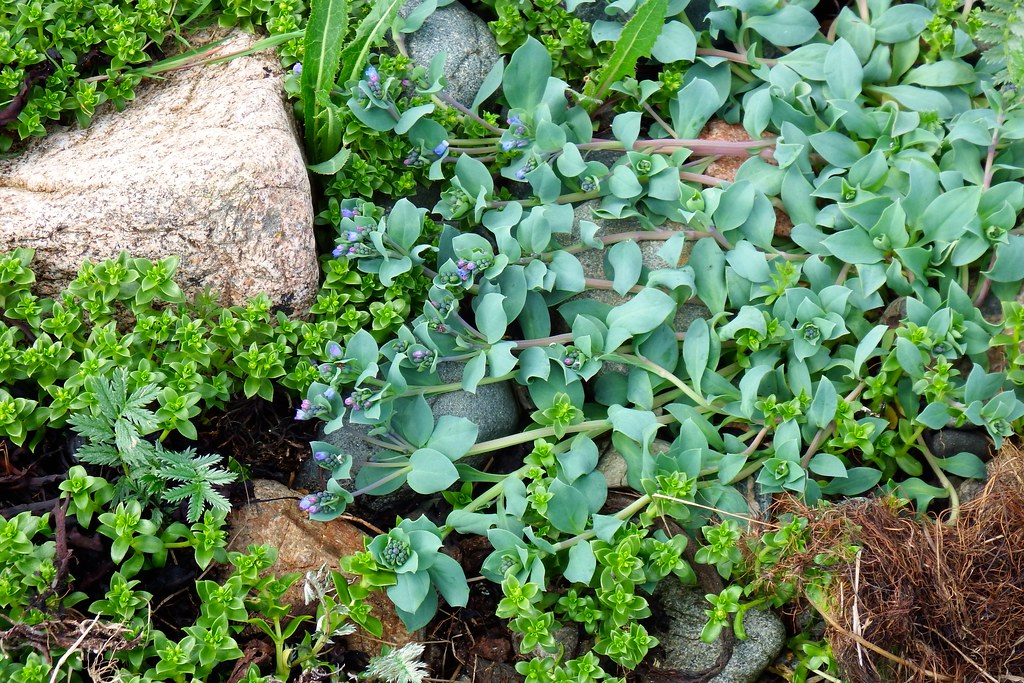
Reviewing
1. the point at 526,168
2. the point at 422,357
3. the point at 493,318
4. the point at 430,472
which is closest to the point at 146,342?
the point at 422,357

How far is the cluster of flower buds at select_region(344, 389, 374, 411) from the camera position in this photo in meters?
2.79

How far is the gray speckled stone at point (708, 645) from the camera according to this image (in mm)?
2830

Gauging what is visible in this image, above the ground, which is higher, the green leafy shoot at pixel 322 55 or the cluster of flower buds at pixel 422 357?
the green leafy shoot at pixel 322 55

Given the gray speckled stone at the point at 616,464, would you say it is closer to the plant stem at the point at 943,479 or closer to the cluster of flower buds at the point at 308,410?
the plant stem at the point at 943,479

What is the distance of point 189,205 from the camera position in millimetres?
2982

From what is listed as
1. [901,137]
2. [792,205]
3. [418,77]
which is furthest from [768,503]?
[418,77]

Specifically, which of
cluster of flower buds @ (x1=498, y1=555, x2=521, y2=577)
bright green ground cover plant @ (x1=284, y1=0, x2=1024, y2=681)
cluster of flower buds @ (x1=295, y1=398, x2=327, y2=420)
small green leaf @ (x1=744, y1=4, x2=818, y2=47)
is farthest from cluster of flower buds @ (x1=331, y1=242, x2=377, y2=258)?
small green leaf @ (x1=744, y1=4, x2=818, y2=47)

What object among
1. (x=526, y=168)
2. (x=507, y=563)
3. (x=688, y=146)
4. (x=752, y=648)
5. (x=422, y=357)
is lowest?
(x=752, y=648)

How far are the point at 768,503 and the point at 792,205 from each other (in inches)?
44.6

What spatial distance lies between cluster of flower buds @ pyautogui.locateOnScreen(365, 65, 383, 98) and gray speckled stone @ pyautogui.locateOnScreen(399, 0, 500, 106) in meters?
0.34

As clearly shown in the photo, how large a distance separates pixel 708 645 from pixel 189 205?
7.34 ft

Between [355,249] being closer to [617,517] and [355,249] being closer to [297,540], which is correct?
[297,540]

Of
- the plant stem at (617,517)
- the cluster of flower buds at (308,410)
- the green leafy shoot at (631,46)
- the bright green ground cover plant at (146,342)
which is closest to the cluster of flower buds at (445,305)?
the bright green ground cover plant at (146,342)

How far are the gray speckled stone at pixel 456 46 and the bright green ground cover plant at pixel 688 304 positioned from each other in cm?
14
